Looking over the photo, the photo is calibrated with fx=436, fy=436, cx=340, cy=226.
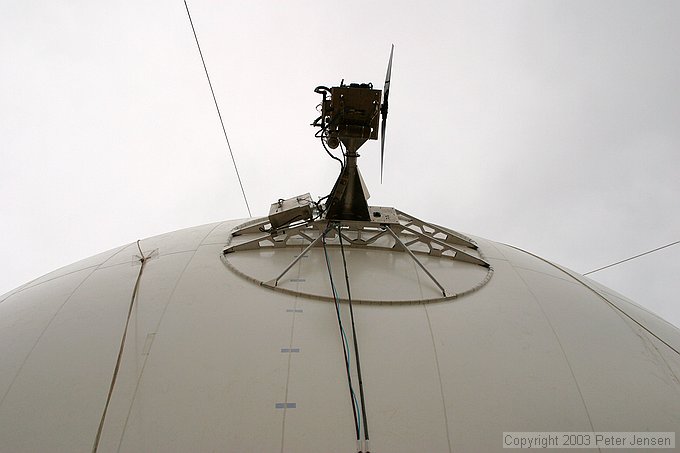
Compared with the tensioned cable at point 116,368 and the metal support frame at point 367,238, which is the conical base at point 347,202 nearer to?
the metal support frame at point 367,238

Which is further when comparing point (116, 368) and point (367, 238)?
point (367, 238)

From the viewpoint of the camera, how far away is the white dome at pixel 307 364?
409cm

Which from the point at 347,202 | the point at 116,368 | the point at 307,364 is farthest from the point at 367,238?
the point at 116,368

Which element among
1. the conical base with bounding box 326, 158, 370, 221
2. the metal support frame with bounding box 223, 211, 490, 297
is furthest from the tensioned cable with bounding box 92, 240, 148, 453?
the conical base with bounding box 326, 158, 370, 221

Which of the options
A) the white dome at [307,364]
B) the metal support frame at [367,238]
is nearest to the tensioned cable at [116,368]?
the white dome at [307,364]

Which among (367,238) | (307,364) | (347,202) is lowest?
(307,364)

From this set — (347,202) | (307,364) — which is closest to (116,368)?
(307,364)

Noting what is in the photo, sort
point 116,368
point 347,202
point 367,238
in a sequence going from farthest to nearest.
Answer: point 367,238, point 347,202, point 116,368

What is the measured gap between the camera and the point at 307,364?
4.59 metres

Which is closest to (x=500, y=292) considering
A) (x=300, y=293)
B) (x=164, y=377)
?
(x=300, y=293)

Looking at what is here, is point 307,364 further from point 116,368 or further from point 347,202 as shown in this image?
point 347,202

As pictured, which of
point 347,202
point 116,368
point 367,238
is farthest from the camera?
point 367,238

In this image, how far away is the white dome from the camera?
409 cm

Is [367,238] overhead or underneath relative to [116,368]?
overhead
